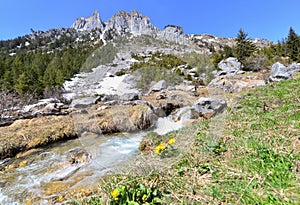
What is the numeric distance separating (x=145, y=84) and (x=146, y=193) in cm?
131

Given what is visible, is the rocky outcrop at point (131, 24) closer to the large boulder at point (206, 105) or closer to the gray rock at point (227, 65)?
the large boulder at point (206, 105)

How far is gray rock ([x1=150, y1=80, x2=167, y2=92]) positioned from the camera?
8.26ft

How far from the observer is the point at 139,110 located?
7.89 feet

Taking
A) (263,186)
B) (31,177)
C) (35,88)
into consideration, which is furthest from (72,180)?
(35,88)

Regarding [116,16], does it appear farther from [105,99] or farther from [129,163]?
[129,163]

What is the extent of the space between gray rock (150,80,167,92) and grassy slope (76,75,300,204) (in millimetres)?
803

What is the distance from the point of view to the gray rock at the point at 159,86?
99.1 inches

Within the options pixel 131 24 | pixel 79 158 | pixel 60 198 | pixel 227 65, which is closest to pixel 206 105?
pixel 131 24

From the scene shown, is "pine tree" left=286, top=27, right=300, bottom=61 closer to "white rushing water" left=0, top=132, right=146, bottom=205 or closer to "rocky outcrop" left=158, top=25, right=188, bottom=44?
"rocky outcrop" left=158, top=25, right=188, bottom=44

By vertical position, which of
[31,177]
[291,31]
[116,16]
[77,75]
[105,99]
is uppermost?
[291,31]

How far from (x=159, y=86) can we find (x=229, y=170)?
56.2 inches

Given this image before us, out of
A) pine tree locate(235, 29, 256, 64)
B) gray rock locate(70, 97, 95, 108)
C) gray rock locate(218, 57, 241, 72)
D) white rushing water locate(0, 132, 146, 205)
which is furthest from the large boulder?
pine tree locate(235, 29, 256, 64)

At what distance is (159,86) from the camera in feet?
8.34

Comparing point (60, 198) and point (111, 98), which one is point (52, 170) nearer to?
point (60, 198)
